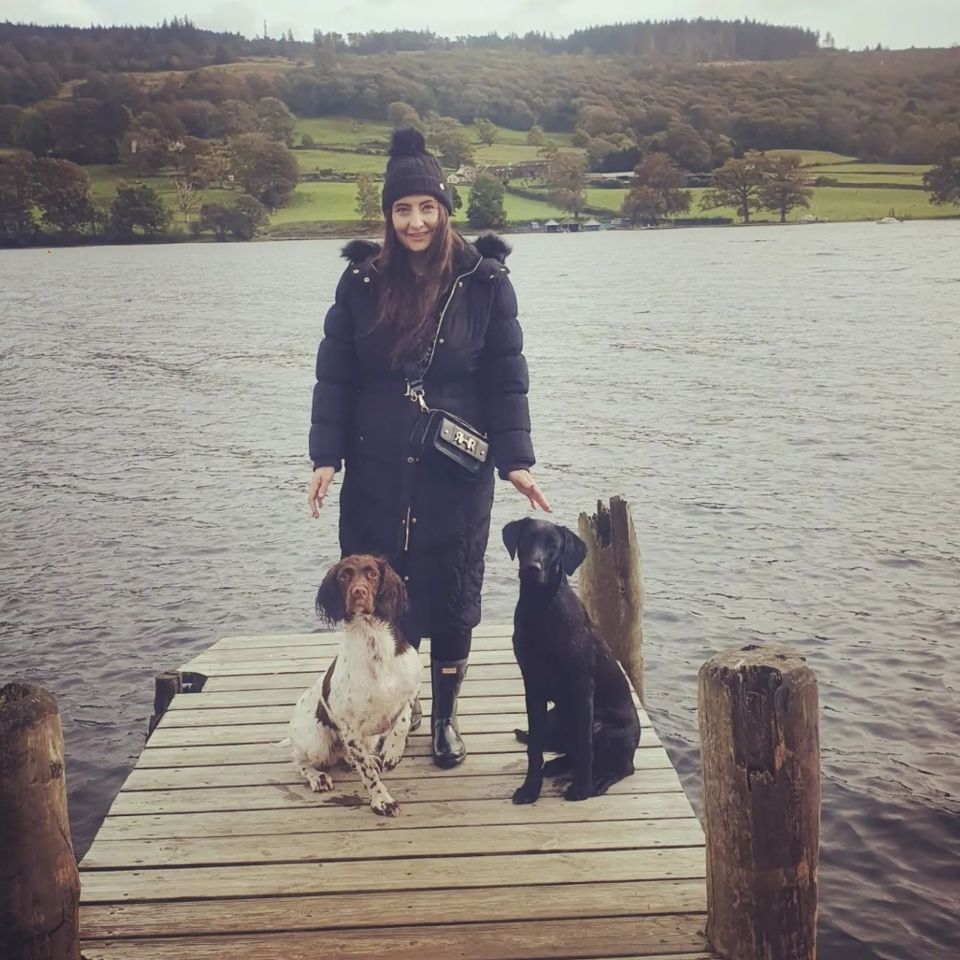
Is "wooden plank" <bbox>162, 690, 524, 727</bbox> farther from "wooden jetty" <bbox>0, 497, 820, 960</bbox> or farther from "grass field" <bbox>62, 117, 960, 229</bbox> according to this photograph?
"grass field" <bbox>62, 117, 960, 229</bbox>

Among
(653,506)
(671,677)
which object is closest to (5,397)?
(653,506)

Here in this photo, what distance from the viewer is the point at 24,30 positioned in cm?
17162

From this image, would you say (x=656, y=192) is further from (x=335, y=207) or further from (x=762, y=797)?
(x=762, y=797)

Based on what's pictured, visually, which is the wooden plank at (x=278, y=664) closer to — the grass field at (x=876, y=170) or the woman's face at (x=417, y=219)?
the woman's face at (x=417, y=219)

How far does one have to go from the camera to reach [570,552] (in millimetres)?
5340

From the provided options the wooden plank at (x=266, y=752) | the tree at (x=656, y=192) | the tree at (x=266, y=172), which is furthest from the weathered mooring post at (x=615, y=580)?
the tree at (x=656, y=192)

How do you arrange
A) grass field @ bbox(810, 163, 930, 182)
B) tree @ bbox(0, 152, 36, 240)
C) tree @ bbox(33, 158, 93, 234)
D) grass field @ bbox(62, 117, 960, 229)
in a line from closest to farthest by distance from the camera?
1. grass field @ bbox(62, 117, 960, 229)
2. tree @ bbox(0, 152, 36, 240)
3. tree @ bbox(33, 158, 93, 234)
4. grass field @ bbox(810, 163, 930, 182)

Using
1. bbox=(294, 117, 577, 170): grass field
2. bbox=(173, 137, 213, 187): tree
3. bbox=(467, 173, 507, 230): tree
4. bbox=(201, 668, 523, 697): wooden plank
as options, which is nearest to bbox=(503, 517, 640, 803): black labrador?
bbox=(201, 668, 523, 697): wooden plank

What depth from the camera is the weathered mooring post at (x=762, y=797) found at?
3.77m

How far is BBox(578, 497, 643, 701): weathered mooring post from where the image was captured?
713cm

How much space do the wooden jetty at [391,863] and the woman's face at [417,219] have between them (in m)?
2.78

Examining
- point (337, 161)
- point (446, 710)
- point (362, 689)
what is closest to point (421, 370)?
point (362, 689)

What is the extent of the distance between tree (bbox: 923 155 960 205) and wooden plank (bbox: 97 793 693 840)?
119m

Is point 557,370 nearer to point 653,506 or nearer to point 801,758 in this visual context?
point 653,506
